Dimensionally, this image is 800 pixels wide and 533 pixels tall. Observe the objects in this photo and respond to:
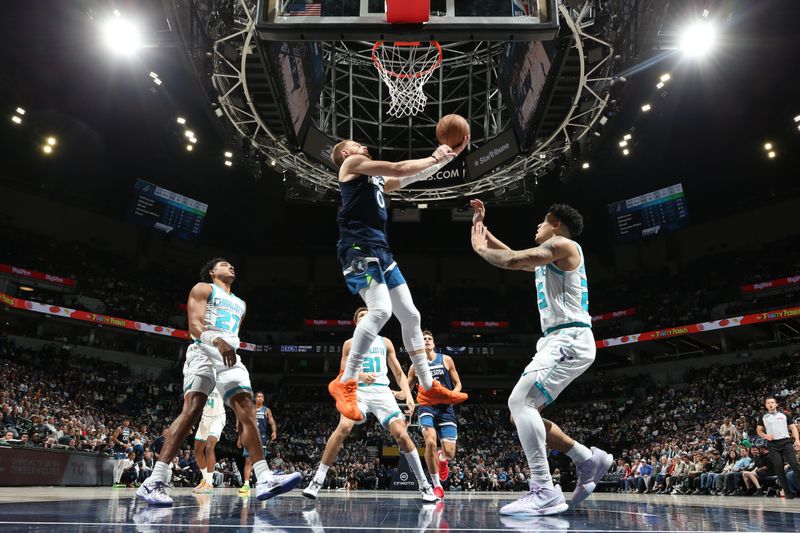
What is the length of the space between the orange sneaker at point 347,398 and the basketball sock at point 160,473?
1.55 meters

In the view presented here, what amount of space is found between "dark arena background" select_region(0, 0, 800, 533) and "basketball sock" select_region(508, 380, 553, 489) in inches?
1.3

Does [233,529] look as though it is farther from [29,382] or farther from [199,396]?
[29,382]

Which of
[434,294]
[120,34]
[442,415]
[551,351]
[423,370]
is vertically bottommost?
[442,415]

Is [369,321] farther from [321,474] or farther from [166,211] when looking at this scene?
[166,211]

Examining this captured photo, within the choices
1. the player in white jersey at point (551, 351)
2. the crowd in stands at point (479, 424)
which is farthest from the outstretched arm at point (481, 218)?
the crowd in stands at point (479, 424)

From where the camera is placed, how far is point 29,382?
70.6ft

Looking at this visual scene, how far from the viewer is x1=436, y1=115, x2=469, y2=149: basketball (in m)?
4.57

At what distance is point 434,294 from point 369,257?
3338cm

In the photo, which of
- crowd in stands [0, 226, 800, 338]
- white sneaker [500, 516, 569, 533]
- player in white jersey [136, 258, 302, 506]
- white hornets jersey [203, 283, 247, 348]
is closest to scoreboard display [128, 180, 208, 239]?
crowd in stands [0, 226, 800, 338]

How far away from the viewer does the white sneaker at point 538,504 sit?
3941 millimetres

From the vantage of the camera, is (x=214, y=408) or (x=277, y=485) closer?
(x=277, y=485)

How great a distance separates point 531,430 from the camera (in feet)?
13.8

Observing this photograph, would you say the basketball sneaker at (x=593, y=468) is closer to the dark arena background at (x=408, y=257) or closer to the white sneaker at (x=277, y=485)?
the dark arena background at (x=408, y=257)

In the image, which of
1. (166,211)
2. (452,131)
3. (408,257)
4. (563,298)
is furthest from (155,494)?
(408,257)
